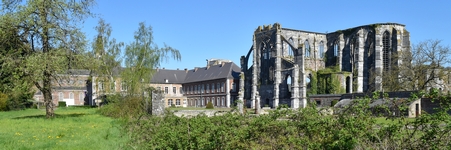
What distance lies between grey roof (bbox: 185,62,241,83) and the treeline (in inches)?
2130

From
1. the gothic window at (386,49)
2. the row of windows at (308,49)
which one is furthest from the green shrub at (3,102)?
the gothic window at (386,49)

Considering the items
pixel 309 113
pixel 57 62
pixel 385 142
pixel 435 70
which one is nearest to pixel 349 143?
pixel 385 142

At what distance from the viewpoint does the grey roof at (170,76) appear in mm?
76125

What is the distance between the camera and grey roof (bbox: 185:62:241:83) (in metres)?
65.7

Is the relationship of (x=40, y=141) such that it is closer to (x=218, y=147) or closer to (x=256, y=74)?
(x=218, y=147)

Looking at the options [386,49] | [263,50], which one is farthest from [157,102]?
[263,50]

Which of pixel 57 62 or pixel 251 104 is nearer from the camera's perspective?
pixel 57 62

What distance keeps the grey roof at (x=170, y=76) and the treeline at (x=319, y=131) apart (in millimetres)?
65234

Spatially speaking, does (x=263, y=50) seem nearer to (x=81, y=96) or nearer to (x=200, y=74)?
(x=200, y=74)

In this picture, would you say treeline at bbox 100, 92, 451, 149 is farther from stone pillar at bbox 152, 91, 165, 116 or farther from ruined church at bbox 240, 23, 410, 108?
ruined church at bbox 240, 23, 410, 108

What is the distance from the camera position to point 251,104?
57188 millimetres

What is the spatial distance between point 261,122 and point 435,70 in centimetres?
3595

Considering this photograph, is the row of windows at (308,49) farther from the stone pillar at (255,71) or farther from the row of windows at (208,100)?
the row of windows at (208,100)

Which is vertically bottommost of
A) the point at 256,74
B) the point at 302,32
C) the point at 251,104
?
the point at 251,104
